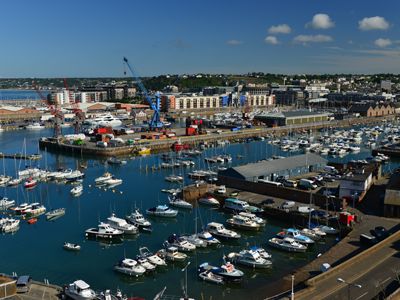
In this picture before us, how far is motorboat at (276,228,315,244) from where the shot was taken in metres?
11.2

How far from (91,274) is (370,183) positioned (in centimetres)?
972

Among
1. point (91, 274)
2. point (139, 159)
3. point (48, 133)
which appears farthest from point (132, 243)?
point (48, 133)

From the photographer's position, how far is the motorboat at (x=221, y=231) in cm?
1194

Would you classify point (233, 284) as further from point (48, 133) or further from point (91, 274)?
point (48, 133)

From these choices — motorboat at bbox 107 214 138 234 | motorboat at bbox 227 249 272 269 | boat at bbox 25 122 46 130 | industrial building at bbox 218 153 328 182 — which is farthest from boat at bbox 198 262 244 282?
boat at bbox 25 122 46 130

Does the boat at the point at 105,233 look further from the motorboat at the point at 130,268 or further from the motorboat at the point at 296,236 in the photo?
the motorboat at the point at 296,236

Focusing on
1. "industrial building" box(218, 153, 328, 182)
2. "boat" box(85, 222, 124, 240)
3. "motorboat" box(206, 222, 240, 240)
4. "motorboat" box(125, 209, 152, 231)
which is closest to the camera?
"motorboat" box(206, 222, 240, 240)

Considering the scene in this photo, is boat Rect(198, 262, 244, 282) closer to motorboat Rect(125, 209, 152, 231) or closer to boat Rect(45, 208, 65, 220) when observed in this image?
motorboat Rect(125, 209, 152, 231)

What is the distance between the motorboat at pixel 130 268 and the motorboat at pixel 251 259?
6.85 feet

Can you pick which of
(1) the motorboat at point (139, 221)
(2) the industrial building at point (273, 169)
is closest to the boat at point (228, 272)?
(1) the motorboat at point (139, 221)

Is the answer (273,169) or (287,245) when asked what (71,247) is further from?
(273,169)

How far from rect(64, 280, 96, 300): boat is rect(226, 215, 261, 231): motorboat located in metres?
5.22

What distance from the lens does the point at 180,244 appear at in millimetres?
11172

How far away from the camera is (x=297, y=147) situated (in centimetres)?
2777
